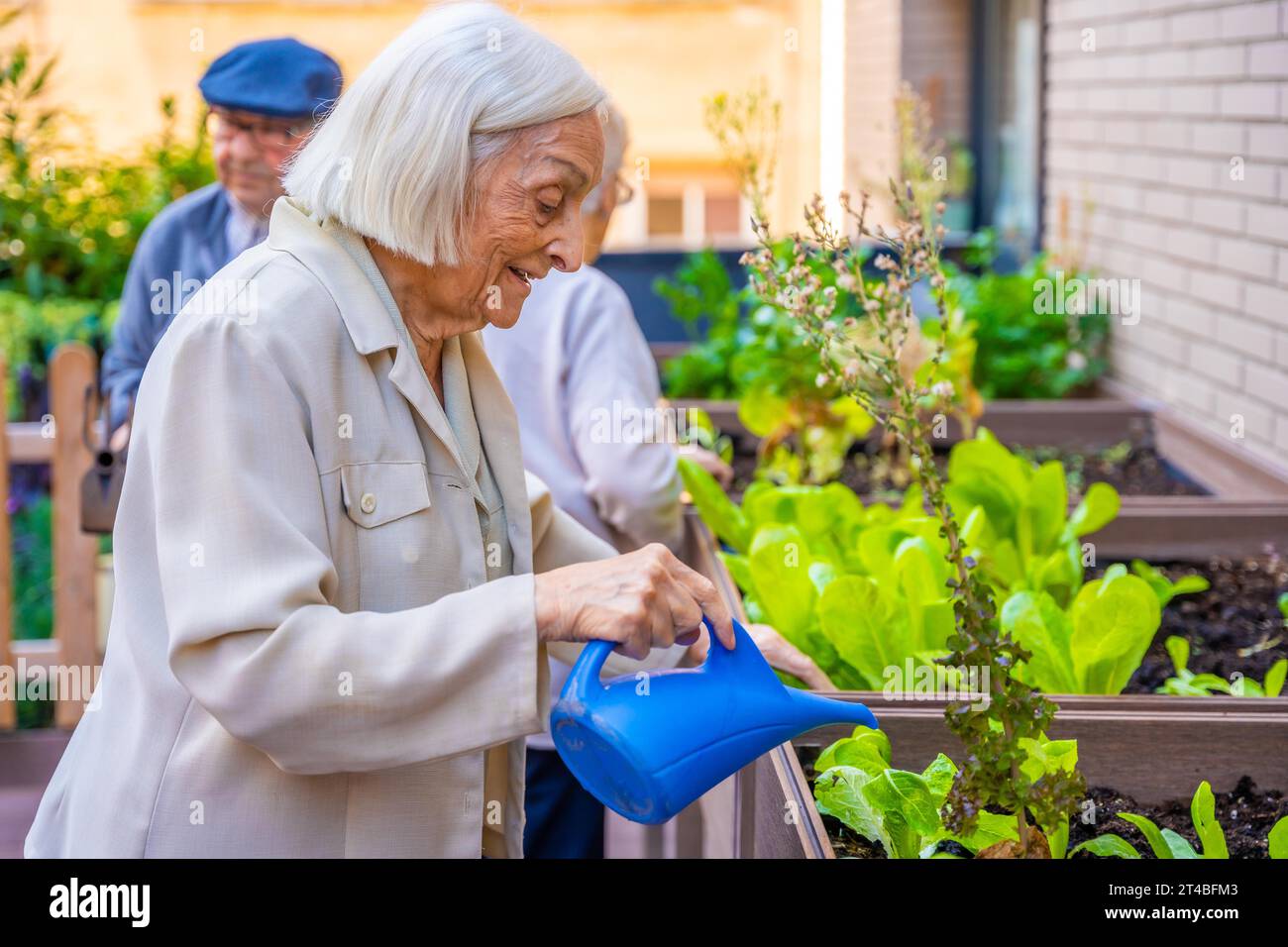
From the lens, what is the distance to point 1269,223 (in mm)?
2932

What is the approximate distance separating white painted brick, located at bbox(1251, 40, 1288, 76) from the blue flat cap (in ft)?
6.00

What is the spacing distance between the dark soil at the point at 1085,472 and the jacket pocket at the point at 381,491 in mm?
1968

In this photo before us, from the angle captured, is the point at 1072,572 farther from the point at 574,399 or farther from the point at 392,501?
the point at 392,501

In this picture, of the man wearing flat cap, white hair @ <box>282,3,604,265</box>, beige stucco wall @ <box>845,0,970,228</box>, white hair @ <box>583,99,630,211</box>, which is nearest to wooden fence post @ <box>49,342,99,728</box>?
the man wearing flat cap

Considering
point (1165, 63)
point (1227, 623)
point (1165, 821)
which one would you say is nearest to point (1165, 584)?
point (1227, 623)

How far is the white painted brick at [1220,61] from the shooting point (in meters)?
3.06

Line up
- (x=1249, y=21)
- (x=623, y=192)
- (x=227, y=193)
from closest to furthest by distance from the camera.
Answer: (x=623, y=192) → (x=1249, y=21) → (x=227, y=193)

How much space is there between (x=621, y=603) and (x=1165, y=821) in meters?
0.90

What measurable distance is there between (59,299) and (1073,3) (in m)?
3.54

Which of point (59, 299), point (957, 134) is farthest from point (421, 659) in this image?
point (957, 134)

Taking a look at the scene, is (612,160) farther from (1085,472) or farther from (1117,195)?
(1117,195)

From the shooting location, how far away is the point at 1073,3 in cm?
448

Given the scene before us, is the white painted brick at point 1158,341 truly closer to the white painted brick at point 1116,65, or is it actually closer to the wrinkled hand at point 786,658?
the white painted brick at point 1116,65

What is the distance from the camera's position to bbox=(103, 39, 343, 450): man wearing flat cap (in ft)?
9.16
